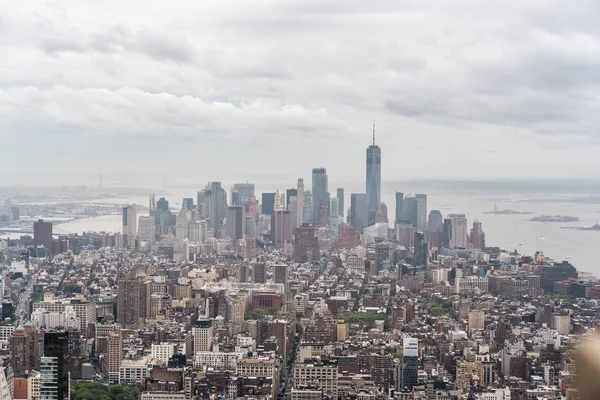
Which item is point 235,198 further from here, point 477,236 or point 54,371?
point 54,371

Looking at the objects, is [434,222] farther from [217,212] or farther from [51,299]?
[51,299]

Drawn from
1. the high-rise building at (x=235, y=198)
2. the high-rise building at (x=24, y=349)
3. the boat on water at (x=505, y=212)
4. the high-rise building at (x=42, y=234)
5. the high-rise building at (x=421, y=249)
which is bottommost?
the high-rise building at (x=24, y=349)

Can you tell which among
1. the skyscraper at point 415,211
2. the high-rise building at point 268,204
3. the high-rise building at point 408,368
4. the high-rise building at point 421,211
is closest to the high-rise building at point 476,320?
the high-rise building at point 408,368

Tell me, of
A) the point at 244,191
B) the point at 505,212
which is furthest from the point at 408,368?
the point at 244,191

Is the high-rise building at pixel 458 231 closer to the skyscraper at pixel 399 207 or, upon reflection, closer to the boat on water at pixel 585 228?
the skyscraper at pixel 399 207

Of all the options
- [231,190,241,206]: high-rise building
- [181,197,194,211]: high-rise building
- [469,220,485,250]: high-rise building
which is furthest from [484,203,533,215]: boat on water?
[231,190,241,206]: high-rise building

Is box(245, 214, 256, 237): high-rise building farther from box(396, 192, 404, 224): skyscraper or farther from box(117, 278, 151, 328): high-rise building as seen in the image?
box(117, 278, 151, 328): high-rise building
